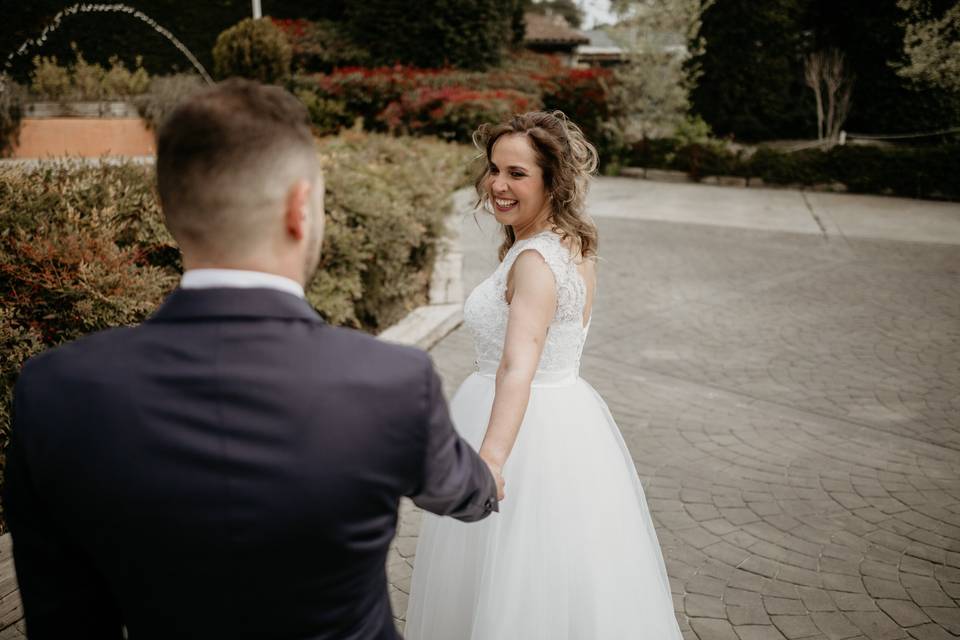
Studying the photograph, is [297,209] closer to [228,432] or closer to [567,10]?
[228,432]

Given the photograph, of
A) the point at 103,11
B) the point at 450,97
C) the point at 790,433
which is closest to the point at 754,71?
the point at 450,97

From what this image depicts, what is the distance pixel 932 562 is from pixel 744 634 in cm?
126

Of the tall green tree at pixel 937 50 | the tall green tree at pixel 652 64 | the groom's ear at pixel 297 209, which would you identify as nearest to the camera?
the groom's ear at pixel 297 209

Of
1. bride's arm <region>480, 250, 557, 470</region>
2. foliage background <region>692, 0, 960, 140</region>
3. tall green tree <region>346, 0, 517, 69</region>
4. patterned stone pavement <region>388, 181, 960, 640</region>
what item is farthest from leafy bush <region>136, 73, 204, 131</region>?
foliage background <region>692, 0, 960, 140</region>

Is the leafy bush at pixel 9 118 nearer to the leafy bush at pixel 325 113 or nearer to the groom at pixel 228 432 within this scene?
the leafy bush at pixel 325 113

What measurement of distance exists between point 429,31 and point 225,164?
22.5 m

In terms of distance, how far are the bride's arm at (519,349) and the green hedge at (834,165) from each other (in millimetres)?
16238

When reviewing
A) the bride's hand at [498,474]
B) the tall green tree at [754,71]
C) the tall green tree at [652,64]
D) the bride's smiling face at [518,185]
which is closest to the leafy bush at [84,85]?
the tall green tree at [652,64]

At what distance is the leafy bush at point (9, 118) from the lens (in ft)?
40.9

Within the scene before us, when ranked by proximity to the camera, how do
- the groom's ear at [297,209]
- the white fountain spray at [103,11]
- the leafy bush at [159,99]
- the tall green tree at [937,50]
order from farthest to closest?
1. the white fountain spray at [103,11]
2. the tall green tree at [937,50]
3. the leafy bush at [159,99]
4. the groom's ear at [297,209]

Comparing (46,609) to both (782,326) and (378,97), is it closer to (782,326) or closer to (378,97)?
(782,326)

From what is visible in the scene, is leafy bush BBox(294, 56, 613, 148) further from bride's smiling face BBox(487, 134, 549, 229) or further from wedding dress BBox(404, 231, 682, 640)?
wedding dress BBox(404, 231, 682, 640)

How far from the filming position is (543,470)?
2.49 meters

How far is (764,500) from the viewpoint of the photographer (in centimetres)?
424
